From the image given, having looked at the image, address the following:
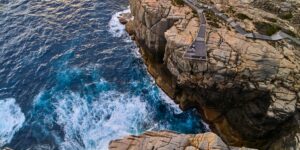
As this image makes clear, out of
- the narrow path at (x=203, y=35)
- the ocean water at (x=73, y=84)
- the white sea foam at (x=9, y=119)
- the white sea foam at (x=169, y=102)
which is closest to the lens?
the narrow path at (x=203, y=35)

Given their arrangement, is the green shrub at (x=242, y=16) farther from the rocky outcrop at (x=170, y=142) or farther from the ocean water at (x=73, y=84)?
the rocky outcrop at (x=170, y=142)

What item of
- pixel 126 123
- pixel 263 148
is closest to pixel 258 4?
pixel 263 148

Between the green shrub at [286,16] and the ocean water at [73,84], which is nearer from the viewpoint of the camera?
the ocean water at [73,84]

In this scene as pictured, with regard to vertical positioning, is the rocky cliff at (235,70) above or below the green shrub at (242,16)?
below

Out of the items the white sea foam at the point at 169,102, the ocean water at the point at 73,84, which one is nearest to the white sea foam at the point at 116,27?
the ocean water at the point at 73,84

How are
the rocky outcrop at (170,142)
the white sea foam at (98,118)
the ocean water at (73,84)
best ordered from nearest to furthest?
the rocky outcrop at (170,142) → the white sea foam at (98,118) → the ocean water at (73,84)

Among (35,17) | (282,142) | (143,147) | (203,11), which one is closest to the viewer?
(143,147)

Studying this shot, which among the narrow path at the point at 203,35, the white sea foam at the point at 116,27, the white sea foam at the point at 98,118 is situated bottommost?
the white sea foam at the point at 98,118

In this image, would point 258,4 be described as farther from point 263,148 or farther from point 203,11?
point 263,148

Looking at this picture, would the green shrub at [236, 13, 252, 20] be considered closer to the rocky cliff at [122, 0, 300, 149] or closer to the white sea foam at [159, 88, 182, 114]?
the rocky cliff at [122, 0, 300, 149]
